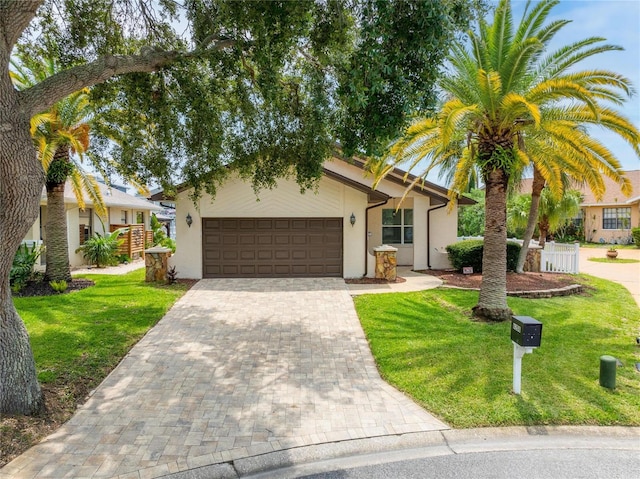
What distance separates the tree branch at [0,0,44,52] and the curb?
5.36 metres

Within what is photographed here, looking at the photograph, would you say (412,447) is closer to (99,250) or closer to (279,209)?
(279,209)

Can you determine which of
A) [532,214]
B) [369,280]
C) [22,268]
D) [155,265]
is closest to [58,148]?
[22,268]

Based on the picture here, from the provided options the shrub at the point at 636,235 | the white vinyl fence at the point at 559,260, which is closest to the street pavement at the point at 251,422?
the white vinyl fence at the point at 559,260

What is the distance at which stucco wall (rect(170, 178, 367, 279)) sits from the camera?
48.6 ft

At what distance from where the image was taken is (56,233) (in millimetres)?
12836

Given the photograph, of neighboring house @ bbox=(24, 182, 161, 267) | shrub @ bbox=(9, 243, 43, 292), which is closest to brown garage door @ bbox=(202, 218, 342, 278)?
neighboring house @ bbox=(24, 182, 161, 267)

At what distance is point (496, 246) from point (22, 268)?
547 inches

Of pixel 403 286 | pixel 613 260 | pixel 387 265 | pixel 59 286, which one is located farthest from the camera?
pixel 613 260

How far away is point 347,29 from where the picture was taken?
6438mm

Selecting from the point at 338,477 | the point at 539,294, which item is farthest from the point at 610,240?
the point at 338,477

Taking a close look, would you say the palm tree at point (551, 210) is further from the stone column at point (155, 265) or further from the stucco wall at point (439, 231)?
the stone column at point (155, 265)

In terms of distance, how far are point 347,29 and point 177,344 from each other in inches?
256

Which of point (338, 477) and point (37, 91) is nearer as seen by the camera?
point (338, 477)

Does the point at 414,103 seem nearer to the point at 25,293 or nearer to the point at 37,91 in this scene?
the point at 37,91
